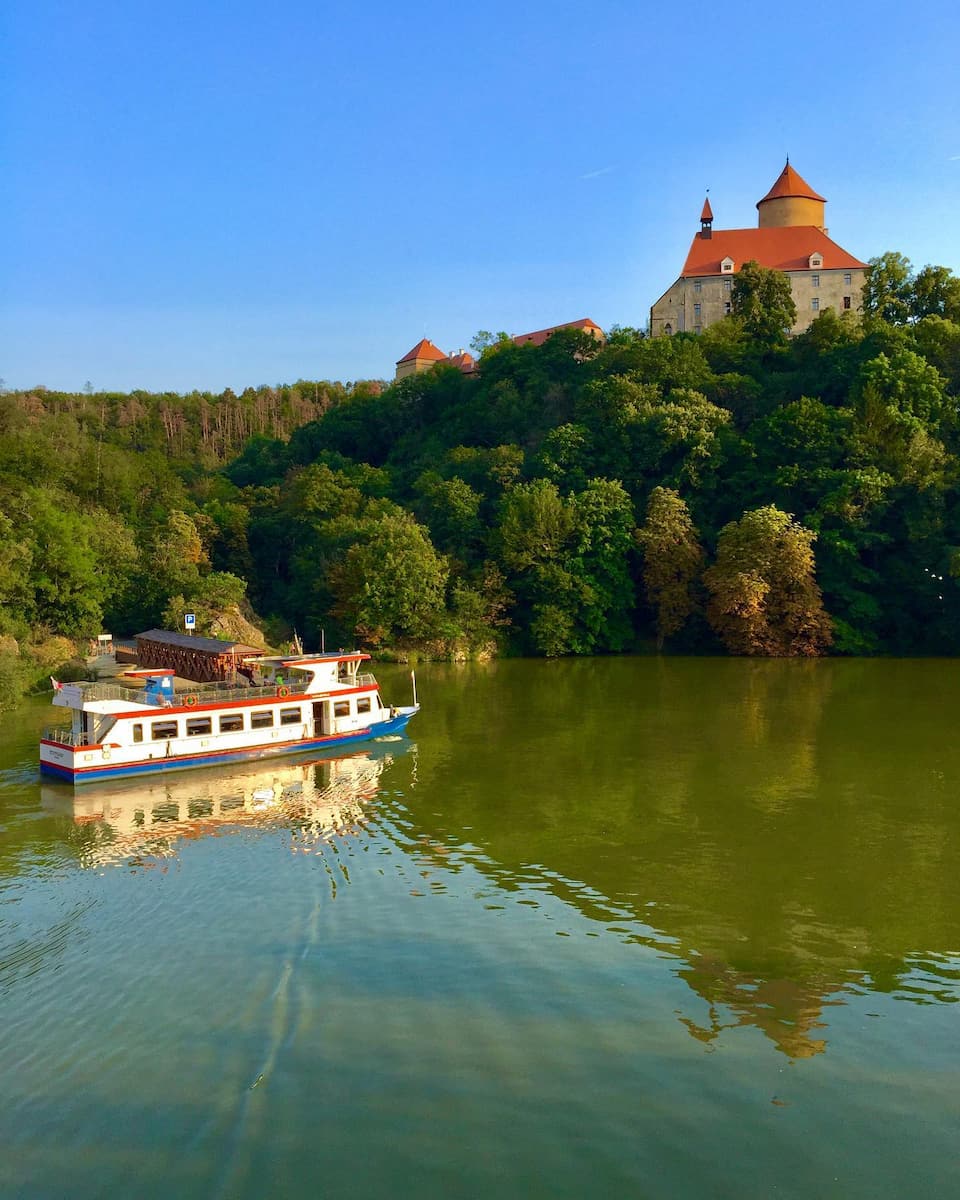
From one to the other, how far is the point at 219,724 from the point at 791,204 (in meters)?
77.1

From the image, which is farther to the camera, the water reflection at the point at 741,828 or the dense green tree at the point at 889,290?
the dense green tree at the point at 889,290

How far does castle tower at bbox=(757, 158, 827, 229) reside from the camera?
85.2 metres

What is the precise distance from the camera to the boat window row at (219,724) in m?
27.0

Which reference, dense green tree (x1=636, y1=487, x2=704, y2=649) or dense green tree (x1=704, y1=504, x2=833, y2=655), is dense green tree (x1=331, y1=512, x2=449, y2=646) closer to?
dense green tree (x1=636, y1=487, x2=704, y2=649)

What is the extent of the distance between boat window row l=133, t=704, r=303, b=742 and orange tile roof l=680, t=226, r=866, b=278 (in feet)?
211

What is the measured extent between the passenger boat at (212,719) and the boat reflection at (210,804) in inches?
20.8

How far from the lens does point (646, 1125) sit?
10.4 metres

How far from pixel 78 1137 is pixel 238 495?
65869 millimetres

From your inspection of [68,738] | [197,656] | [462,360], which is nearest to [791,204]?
[462,360]

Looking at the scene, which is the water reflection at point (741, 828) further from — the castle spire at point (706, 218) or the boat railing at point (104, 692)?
the castle spire at point (706, 218)

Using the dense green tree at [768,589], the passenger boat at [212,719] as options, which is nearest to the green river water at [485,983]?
the passenger boat at [212,719]

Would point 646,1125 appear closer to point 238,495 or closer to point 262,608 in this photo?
point 262,608

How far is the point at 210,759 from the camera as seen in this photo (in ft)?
90.8

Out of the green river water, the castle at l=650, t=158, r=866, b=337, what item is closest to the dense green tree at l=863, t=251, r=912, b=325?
the castle at l=650, t=158, r=866, b=337
